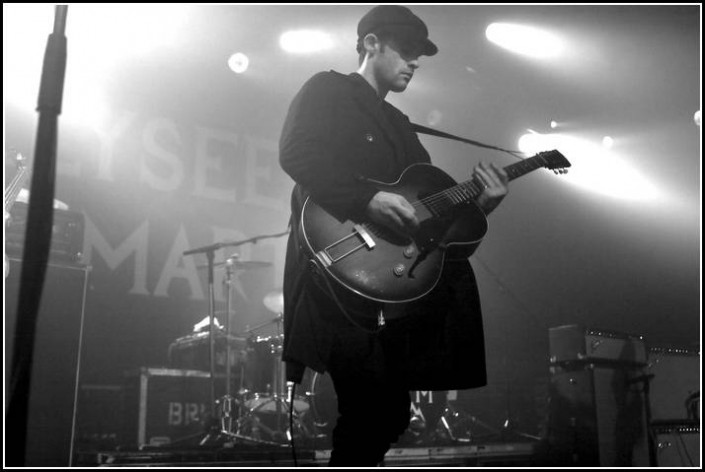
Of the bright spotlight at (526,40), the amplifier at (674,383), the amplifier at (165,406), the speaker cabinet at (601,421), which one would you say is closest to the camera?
the speaker cabinet at (601,421)

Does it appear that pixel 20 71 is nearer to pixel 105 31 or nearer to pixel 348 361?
pixel 105 31

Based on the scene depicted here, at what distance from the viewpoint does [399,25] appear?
8.45 feet

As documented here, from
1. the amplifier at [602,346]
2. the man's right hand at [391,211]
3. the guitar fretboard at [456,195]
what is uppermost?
the guitar fretboard at [456,195]

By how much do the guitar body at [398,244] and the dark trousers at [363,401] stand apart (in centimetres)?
18

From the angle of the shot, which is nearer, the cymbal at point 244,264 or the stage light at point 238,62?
the cymbal at point 244,264

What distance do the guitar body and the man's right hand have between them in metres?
0.08

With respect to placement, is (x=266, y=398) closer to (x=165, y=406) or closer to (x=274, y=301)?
(x=165, y=406)

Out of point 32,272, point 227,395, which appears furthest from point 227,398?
point 32,272

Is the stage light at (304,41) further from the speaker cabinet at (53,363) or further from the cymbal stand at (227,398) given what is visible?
the speaker cabinet at (53,363)

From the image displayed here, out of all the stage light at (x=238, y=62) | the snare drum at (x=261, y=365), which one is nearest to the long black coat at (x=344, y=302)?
the snare drum at (x=261, y=365)

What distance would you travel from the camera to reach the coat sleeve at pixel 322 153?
2262 mm

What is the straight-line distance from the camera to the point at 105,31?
546 centimetres

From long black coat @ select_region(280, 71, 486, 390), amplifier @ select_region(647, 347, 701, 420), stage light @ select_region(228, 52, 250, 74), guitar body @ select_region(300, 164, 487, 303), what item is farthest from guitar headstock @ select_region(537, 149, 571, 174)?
stage light @ select_region(228, 52, 250, 74)

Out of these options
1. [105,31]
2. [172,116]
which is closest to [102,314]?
[172,116]
